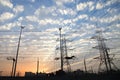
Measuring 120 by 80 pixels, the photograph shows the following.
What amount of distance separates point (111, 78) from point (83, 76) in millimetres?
7527

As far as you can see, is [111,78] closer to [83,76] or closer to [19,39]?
[83,76]

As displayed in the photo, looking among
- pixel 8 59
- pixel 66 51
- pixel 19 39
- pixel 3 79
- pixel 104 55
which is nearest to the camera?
pixel 3 79

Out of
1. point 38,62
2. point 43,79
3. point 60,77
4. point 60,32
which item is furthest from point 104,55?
point 38,62

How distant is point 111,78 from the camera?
38625 mm

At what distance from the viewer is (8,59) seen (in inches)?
2472

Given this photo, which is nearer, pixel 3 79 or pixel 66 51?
pixel 3 79

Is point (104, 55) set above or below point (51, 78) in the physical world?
above

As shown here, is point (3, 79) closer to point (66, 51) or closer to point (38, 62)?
point (66, 51)

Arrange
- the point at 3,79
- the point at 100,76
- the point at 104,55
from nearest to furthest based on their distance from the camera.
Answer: the point at 3,79 < the point at 100,76 < the point at 104,55

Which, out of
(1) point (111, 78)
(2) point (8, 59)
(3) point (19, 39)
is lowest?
(1) point (111, 78)

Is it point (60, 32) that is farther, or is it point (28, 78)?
point (60, 32)

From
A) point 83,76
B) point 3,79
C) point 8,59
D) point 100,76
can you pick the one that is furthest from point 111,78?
point 8,59

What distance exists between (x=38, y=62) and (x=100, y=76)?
1658 inches

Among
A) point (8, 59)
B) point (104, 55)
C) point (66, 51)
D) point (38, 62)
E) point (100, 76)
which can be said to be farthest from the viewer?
point (38, 62)
